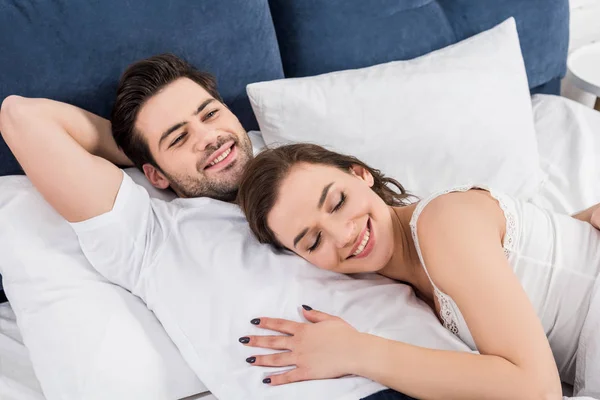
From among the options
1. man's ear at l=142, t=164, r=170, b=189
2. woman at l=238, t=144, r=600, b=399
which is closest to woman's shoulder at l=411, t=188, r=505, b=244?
woman at l=238, t=144, r=600, b=399

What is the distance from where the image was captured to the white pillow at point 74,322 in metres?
1.20

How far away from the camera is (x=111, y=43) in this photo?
4.93 feet

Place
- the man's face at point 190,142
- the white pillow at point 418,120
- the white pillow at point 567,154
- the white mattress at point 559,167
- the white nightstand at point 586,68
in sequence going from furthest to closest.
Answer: the white nightstand at point 586,68 < the white pillow at point 567,154 < the white pillow at point 418,120 < the man's face at point 190,142 < the white mattress at point 559,167

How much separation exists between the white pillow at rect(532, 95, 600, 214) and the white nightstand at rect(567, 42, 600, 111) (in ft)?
0.69

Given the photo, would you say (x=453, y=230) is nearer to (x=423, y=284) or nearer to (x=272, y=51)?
(x=423, y=284)

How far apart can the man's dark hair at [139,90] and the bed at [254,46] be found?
0.23 feet

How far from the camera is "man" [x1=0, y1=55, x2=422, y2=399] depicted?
133cm

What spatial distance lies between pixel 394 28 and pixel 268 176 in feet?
2.63

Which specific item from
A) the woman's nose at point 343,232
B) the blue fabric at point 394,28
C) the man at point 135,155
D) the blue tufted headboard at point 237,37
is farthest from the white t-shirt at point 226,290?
the blue fabric at point 394,28

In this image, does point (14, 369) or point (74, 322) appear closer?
point (74, 322)

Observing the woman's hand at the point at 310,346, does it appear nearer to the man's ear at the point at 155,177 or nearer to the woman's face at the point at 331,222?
the woman's face at the point at 331,222

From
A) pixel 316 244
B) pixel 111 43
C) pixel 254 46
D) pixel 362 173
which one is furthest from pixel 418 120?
pixel 111 43

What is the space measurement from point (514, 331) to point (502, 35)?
1083mm

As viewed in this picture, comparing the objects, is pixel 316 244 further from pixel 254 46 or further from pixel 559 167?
pixel 559 167
